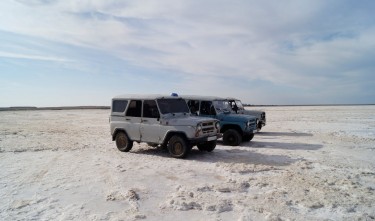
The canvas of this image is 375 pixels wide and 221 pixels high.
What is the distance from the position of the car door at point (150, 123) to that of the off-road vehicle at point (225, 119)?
9.02 feet

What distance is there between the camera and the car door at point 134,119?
1211 centimetres

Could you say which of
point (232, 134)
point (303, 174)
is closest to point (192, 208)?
point (303, 174)

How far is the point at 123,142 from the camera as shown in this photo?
501 inches

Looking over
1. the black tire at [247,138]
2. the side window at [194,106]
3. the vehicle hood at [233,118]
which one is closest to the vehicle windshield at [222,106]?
the vehicle hood at [233,118]

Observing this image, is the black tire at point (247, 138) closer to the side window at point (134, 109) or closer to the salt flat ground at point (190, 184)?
the salt flat ground at point (190, 184)

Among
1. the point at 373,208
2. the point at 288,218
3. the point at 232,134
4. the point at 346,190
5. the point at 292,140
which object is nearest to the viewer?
the point at 288,218

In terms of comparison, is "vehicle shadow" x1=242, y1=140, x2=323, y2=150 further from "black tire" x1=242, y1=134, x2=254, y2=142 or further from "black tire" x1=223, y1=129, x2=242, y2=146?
"black tire" x1=223, y1=129, x2=242, y2=146

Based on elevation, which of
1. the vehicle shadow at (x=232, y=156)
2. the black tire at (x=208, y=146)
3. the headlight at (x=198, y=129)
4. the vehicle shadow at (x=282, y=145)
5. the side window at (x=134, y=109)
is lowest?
the vehicle shadow at (x=232, y=156)

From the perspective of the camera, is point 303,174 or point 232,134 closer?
point 303,174

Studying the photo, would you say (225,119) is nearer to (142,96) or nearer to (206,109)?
(206,109)

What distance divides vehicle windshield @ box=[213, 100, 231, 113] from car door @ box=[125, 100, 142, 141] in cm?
367

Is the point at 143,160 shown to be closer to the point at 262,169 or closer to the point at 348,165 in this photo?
the point at 262,169

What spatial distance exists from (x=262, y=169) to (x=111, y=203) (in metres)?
4.61

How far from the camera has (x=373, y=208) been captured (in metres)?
6.30
